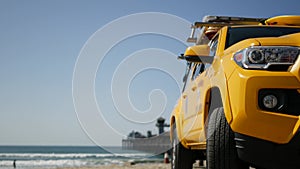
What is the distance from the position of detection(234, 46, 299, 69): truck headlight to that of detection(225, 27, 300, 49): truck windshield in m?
1.16

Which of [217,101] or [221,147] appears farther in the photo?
[217,101]

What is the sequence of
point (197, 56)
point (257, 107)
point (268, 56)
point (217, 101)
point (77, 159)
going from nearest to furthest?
point (257, 107) < point (268, 56) < point (217, 101) < point (197, 56) < point (77, 159)

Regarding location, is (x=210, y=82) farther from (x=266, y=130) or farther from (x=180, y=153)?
(x=180, y=153)

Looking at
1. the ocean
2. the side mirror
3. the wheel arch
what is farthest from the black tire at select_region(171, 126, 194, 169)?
the side mirror

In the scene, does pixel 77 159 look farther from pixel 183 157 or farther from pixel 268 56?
pixel 268 56

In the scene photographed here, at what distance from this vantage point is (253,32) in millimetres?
4953

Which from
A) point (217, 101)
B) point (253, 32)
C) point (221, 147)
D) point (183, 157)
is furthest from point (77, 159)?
point (221, 147)

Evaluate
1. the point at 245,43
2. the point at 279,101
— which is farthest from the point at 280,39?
the point at 279,101

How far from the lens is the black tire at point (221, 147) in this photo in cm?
368

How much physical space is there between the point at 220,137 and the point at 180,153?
2869mm

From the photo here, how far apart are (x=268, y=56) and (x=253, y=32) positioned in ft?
4.93

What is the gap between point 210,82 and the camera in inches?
174

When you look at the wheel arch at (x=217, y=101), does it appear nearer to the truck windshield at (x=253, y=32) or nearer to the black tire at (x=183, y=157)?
the truck windshield at (x=253, y=32)

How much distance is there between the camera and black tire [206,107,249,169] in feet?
12.1
